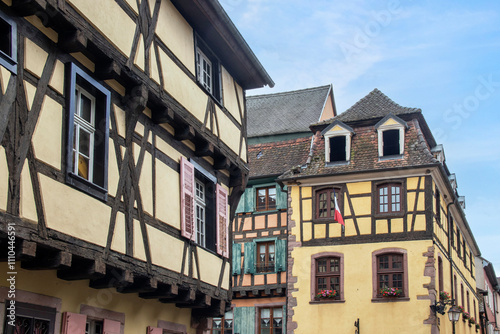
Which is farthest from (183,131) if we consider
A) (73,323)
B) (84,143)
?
(73,323)

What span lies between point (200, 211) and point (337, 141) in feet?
45.8

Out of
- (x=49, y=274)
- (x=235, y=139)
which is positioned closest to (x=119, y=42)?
(x=49, y=274)

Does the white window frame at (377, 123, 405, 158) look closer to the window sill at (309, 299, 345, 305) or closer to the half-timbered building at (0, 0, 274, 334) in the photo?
the window sill at (309, 299, 345, 305)

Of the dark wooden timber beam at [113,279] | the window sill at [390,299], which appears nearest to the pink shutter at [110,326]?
the dark wooden timber beam at [113,279]

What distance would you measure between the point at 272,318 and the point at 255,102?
39.0 ft

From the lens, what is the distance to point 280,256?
2700 centimetres

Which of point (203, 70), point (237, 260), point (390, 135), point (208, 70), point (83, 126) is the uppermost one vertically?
point (390, 135)

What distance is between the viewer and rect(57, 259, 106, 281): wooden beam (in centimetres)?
902

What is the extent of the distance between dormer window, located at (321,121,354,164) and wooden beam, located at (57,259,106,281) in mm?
17983

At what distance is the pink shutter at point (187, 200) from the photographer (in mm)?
12203

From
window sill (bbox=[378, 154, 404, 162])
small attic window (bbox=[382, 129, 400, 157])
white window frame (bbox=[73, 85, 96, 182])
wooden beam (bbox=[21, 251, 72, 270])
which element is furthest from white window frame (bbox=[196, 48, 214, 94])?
small attic window (bbox=[382, 129, 400, 157])

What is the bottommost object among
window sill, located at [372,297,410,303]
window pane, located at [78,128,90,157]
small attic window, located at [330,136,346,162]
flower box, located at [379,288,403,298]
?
window sill, located at [372,297,410,303]

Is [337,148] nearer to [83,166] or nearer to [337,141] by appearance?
[337,141]

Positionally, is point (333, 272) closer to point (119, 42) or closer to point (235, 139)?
point (235, 139)
